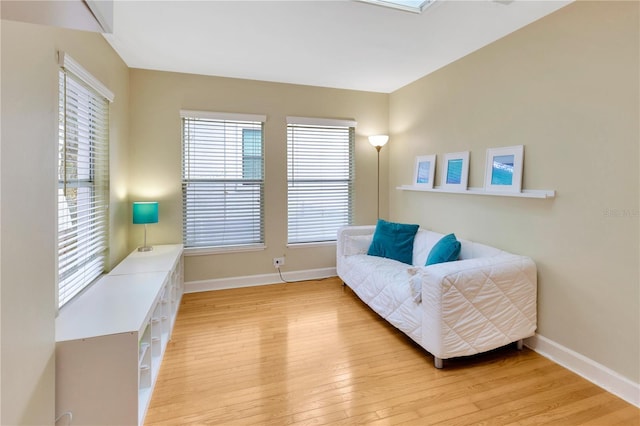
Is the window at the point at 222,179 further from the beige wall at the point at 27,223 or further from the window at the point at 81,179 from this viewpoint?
the beige wall at the point at 27,223

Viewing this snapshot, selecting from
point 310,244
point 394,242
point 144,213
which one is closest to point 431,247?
point 394,242

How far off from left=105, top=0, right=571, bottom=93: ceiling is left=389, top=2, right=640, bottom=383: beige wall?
289 millimetres

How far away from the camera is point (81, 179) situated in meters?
2.32

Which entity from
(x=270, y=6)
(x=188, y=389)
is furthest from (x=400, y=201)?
(x=188, y=389)

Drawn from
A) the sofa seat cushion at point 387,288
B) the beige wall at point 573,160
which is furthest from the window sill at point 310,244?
the beige wall at point 573,160

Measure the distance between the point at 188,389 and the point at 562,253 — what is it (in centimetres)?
278

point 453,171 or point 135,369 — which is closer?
point 135,369

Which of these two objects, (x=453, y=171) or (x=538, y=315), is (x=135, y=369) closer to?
(x=538, y=315)

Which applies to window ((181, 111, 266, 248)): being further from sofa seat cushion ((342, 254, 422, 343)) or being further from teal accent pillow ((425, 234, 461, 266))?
teal accent pillow ((425, 234, 461, 266))

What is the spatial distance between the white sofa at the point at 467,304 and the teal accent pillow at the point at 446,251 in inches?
9.7

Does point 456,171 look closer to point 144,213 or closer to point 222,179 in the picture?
point 222,179

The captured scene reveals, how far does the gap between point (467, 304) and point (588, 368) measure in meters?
0.90

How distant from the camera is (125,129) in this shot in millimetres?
3281

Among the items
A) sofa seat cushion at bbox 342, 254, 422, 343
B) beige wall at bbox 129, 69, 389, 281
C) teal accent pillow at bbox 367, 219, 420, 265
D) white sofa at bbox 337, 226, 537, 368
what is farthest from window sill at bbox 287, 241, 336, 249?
white sofa at bbox 337, 226, 537, 368
